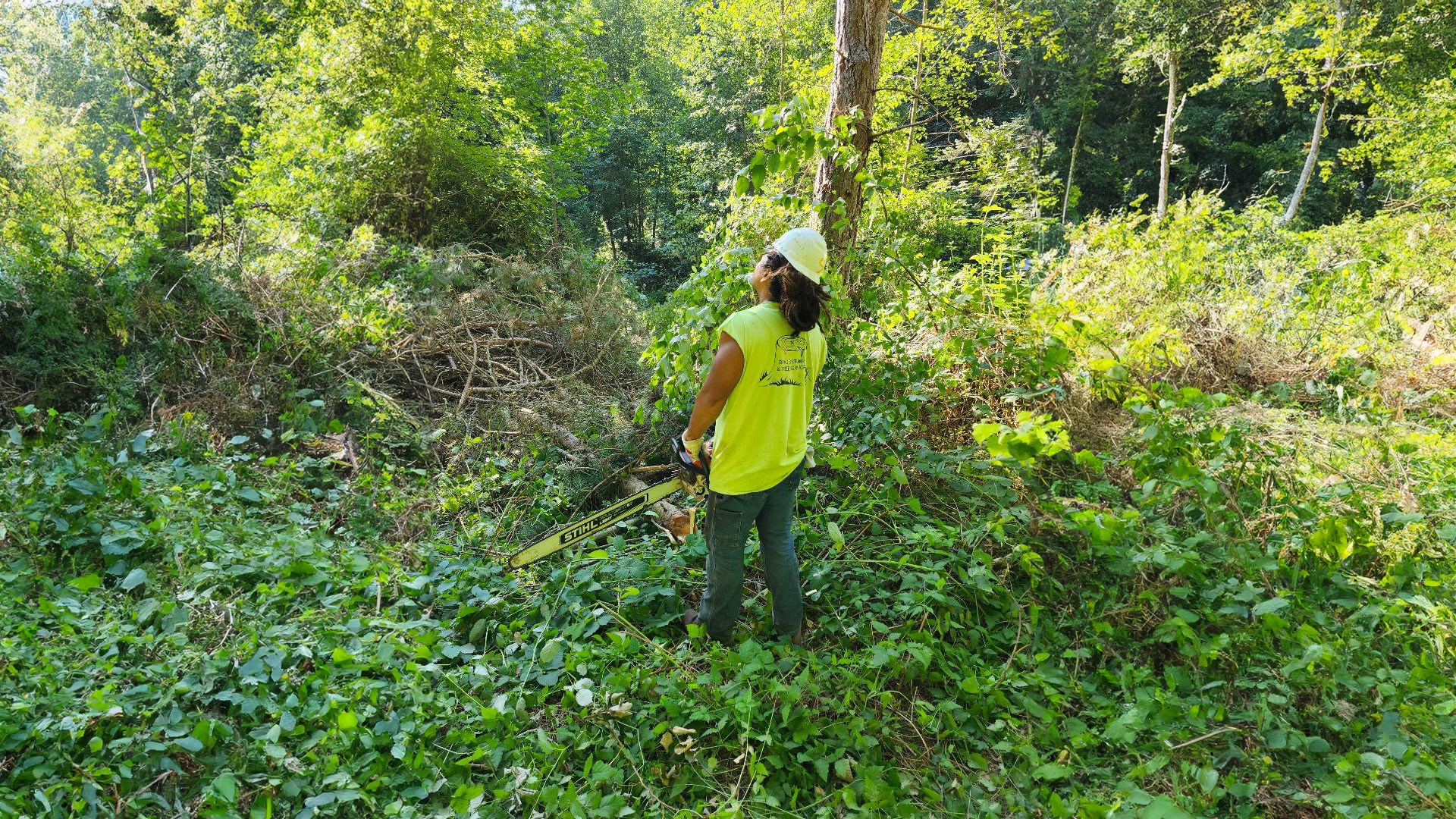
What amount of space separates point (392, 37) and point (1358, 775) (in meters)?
12.0

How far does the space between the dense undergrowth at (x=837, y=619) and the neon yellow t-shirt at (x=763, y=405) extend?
721 millimetres

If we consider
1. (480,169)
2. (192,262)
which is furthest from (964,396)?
(480,169)

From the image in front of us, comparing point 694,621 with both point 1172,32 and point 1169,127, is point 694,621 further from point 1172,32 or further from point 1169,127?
point 1172,32

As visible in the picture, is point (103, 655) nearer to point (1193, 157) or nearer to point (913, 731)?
point (913, 731)

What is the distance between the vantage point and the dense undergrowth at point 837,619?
221cm

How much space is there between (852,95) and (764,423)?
2.94 metres

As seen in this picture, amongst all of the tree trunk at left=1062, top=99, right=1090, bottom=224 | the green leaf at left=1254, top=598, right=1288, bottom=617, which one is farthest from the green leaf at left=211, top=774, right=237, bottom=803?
the tree trunk at left=1062, top=99, right=1090, bottom=224

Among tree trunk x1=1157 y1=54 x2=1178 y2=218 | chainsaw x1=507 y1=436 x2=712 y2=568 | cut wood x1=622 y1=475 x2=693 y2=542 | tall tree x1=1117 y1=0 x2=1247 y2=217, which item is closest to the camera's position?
chainsaw x1=507 y1=436 x2=712 y2=568

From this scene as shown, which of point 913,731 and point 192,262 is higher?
point 192,262

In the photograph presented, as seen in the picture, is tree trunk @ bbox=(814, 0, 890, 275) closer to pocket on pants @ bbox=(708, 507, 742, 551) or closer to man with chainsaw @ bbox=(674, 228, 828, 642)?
man with chainsaw @ bbox=(674, 228, 828, 642)

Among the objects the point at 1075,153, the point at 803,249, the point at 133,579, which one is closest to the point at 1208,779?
the point at 803,249

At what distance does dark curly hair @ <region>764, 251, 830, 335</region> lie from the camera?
2584 millimetres

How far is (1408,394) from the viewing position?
4.74 meters

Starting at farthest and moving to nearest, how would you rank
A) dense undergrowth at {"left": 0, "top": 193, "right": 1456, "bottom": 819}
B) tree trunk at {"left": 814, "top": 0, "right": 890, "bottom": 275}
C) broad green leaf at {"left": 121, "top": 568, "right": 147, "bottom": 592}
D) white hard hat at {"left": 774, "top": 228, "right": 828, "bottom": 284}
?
tree trunk at {"left": 814, "top": 0, "right": 890, "bottom": 275}, broad green leaf at {"left": 121, "top": 568, "right": 147, "bottom": 592}, white hard hat at {"left": 774, "top": 228, "right": 828, "bottom": 284}, dense undergrowth at {"left": 0, "top": 193, "right": 1456, "bottom": 819}
